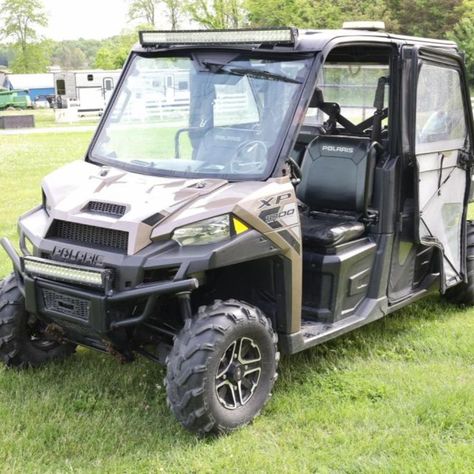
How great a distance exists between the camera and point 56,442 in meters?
3.81

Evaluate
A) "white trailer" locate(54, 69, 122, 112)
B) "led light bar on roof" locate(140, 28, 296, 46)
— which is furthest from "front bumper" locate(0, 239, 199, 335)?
"white trailer" locate(54, 69, 122, 112)

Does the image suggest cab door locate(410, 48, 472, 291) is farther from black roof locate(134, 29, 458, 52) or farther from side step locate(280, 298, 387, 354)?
side step locate(280, 298, 387, 354)

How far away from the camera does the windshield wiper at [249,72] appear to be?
4.16 metres

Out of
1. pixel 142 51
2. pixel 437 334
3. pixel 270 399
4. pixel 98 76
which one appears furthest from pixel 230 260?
pixel 98 76

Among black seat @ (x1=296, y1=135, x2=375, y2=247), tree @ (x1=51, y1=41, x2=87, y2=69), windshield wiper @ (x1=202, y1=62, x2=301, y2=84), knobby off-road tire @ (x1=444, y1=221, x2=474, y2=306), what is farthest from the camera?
tree @ (x1=51, y1=41, x2=87, y2=69)

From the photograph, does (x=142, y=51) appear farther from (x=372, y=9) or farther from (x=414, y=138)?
(x=372, y=9)

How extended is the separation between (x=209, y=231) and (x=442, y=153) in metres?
2.25

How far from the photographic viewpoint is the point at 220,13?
48406 millimetres

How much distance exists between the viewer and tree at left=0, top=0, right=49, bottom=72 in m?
74.7

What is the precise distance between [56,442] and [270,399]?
3.99 ft

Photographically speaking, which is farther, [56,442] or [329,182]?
[329,182]

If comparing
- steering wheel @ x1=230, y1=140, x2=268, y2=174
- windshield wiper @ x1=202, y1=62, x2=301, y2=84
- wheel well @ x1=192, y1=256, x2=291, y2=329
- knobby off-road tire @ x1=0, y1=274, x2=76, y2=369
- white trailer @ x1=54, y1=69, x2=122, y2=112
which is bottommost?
white trailer @ x1=54, y1=69, x2=122, y2=112

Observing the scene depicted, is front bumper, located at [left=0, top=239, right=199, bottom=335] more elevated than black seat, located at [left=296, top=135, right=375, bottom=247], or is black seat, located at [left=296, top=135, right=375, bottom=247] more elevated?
black seat, located at [left=296, top=135, right=375, bottom=247]

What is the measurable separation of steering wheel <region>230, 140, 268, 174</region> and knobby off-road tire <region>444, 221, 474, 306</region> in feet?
8.10
